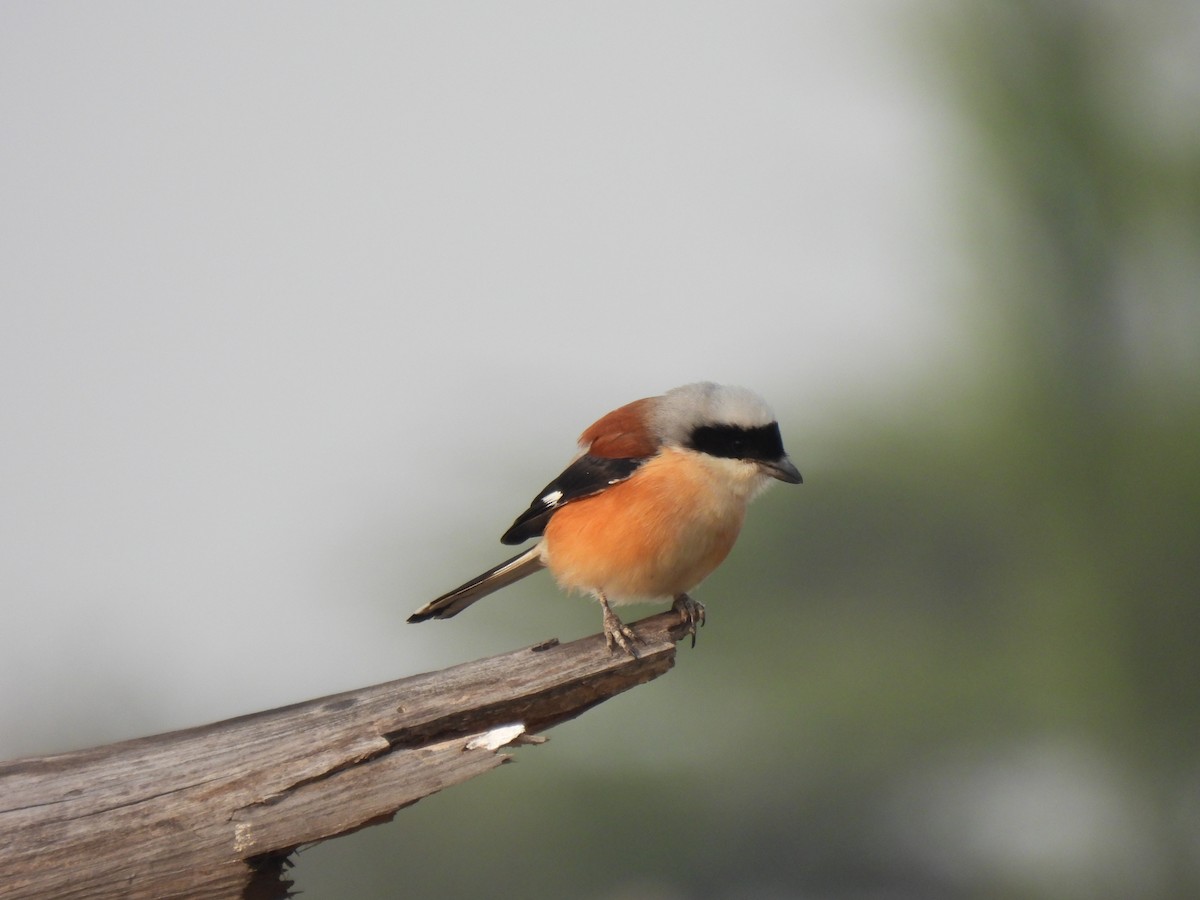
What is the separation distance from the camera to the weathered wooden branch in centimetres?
183

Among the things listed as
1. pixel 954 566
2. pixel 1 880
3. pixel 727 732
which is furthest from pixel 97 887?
pixel 954 566

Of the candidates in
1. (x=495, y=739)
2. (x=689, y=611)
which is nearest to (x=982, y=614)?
(x=689, y=611)

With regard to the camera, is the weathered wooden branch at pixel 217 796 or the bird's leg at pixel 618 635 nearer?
the weathered wooden branch at pixel 217 796

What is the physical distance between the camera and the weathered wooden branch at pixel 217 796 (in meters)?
1.83

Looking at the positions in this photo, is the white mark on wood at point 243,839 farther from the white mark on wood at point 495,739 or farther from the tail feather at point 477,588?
the tail feather at point 477,588

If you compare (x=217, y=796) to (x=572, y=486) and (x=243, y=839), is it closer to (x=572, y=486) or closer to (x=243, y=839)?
(x=243, y=839)

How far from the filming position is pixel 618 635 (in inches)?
98.5

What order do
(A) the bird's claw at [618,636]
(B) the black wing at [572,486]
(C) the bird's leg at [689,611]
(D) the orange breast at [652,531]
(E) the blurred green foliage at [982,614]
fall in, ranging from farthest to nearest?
(E) the blurred green foliage at [982,614], (C) the bird's leg at [689,611], (B) the black wing at [572,486], (D) the orange breast at [652,531], (A) the bird's claw at [618,636]

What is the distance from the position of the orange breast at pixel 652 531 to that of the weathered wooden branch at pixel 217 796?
78 centimetres

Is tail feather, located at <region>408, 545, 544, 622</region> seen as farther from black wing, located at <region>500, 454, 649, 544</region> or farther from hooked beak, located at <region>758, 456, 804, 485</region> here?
hooked beak, located at <region>758, 456, 804, 485</region>

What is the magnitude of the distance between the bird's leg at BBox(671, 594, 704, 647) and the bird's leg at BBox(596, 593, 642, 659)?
0.30 metres

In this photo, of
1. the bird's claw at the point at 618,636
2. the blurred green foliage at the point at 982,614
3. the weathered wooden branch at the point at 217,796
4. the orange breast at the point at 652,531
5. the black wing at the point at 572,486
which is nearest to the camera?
the weathered wooden branch at the point at 217,796

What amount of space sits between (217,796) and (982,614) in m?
4.54

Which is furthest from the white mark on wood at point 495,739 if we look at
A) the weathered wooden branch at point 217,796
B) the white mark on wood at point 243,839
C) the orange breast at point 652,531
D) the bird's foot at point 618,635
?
the orange breast at point 652,531
